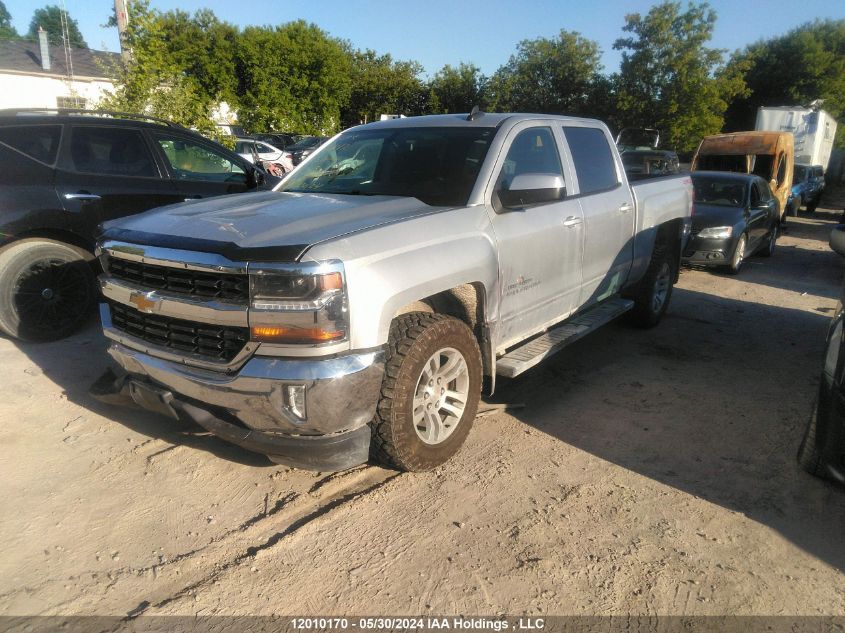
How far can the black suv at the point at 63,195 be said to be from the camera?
16.8 ft

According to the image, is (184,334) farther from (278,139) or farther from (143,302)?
(278,139)

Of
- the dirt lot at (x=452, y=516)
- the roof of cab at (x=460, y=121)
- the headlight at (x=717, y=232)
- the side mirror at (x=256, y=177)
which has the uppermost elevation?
the roof of cab at (x=460, y=121)

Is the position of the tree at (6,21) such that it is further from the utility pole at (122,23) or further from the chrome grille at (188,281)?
the chrome grille at (188,281)

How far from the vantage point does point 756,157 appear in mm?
15148

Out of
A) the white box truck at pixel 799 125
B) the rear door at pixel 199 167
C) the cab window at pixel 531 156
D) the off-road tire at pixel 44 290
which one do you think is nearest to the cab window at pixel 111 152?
the rear door at pixel 199 167

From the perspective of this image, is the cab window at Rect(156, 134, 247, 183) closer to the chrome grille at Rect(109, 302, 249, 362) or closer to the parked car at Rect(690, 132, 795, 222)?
the chrome grille at Rect(109, 302, 249, 362)

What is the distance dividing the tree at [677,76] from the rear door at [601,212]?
27351 millimetres

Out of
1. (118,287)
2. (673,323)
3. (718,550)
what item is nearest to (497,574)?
(718,550)

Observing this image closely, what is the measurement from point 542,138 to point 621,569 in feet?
9.79

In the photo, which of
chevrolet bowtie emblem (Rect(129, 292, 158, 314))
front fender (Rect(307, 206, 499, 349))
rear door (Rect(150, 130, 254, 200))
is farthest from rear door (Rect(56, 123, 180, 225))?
front fender (Rect(307, 206, 499, 349))

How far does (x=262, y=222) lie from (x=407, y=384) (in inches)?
44.2

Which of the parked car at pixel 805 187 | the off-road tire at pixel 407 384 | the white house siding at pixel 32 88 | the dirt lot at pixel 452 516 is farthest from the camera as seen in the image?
the white house siding at pixel 32 88

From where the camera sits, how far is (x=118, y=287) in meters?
3.39

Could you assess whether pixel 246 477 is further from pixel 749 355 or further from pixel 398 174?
pixel 749 355
